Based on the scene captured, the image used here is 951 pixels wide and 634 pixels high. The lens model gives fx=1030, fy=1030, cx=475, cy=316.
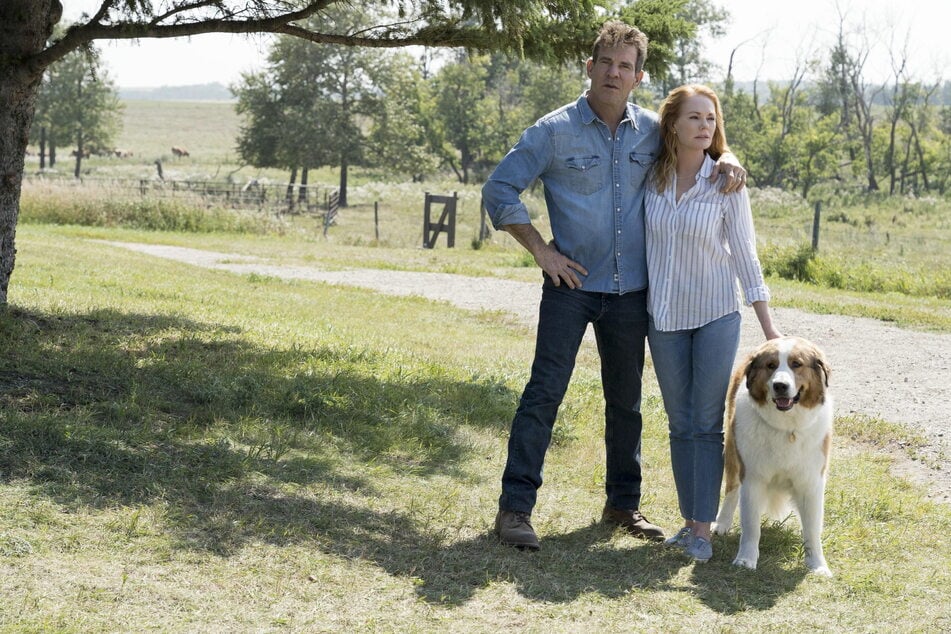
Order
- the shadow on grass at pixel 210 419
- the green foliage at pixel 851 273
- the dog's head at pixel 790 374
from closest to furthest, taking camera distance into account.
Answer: the dog's head at pixel 790 374 < the shadow on grass at pixel 210 419 < the green foliage at pixel 851 273

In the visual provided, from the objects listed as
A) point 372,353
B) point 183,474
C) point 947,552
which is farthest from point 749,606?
point 372,353

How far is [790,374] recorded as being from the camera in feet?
14.0

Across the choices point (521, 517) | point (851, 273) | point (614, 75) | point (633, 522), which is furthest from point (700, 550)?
point (851, 273)

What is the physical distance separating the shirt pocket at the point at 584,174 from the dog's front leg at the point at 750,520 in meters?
1.50

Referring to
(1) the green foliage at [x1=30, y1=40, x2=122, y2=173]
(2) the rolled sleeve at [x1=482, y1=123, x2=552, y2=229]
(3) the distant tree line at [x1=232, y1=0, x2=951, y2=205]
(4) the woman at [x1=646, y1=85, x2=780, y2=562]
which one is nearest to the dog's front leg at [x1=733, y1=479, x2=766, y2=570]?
(4) the woman at [x1=646, y1=85, x2=780, y2=562]

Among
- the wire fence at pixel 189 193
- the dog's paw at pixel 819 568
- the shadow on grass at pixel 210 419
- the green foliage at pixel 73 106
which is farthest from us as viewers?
the green foliage at pixel 73 106

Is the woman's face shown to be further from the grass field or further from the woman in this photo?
the grass field

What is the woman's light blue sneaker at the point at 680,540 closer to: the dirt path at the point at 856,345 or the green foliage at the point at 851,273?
the dirt path at the point at 856,345

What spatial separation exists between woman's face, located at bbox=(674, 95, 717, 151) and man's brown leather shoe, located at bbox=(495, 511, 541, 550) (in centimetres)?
181

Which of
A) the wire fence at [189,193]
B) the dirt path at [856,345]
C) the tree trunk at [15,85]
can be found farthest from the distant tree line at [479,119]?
the tree trunk at [15,85]

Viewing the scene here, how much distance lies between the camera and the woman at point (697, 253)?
4469 millimetres

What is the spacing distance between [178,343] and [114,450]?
286cm

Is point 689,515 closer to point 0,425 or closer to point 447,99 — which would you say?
point 0,425

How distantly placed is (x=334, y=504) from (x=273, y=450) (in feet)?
2.66
